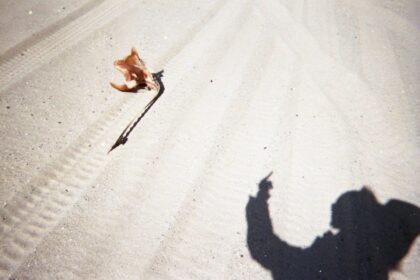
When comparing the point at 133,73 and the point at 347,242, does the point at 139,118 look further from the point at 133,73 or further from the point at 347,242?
the point at 347,242

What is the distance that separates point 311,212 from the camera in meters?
2.56

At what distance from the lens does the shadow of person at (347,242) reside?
227 cm

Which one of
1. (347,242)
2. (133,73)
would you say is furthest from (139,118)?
(347,242)

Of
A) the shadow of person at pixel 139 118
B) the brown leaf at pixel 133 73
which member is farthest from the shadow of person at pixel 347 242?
the brown leaf at pixel 133 73

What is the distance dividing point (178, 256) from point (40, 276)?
1098mm

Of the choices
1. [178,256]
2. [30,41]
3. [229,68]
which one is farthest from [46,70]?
[178,256]

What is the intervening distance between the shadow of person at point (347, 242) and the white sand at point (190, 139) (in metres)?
0.09

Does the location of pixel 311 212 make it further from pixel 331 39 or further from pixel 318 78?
pixel 331 39

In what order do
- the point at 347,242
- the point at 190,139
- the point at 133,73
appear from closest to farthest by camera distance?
the point at 347,242 → the point at 190,139 → the point at 133,73

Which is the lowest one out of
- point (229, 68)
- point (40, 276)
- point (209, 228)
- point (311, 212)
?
point (40, 276)

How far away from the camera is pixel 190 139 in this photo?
9.76ft

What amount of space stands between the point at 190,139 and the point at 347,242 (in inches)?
73.4

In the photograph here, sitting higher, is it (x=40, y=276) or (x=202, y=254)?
(x=202, y=254)

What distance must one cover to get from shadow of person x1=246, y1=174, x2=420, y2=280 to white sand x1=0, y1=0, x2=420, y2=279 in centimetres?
9
